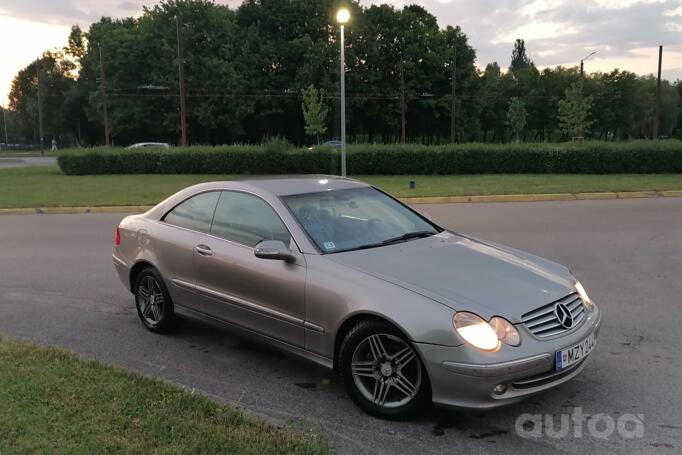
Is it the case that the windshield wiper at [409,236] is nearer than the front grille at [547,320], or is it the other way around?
the front grille at [547,320]

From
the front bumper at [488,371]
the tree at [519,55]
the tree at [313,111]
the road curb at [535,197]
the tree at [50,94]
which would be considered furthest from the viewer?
the tree at [519,55]

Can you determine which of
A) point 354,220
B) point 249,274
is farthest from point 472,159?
point 249,274

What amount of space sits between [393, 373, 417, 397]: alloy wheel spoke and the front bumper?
174mm

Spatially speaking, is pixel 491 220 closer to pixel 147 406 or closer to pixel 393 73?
pixel 147 406

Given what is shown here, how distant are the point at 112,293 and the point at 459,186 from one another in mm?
13377

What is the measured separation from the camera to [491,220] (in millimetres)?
12227

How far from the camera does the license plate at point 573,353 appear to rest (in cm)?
346

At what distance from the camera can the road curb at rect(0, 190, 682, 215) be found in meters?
14.6

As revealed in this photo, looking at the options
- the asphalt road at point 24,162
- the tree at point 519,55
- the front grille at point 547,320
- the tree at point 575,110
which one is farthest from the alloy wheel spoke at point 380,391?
the tree at point 519,55

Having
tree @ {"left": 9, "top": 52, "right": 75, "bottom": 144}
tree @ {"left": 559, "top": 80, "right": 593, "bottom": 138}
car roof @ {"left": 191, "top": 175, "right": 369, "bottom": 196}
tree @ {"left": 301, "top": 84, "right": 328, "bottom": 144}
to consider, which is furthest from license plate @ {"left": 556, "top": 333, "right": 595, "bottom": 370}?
tree @ {"left": 9, "top": 52, "right": 75, "bottom": 144}

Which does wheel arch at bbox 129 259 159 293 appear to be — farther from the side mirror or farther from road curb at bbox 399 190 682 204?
road curb at bbox 399 190 682 204

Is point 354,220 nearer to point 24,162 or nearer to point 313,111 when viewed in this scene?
point 313,111

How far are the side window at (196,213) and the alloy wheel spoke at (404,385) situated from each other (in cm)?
215

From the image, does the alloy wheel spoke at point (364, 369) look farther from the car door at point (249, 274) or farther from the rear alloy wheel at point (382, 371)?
the car door at point (249, 274)
